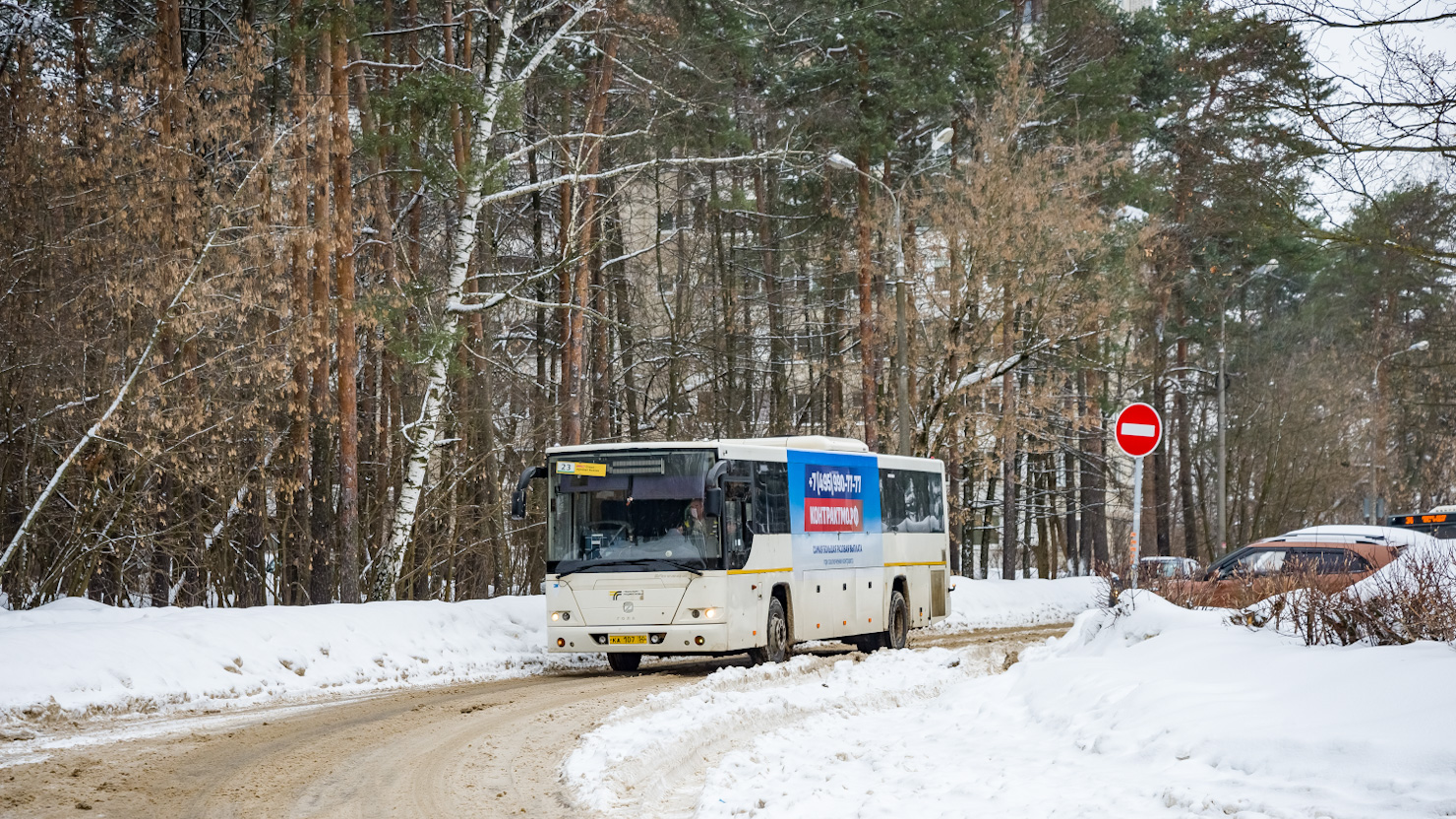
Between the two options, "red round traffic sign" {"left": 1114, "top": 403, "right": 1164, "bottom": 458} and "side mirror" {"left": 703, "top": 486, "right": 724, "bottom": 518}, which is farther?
"side mirror" {"left": 703, "top": 486, "right": 724, "bottom": 518}

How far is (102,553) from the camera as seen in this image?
19891mm

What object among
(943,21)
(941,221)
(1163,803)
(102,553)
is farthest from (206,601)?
(943,21)

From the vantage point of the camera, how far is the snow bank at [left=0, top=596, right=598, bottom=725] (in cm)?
1301

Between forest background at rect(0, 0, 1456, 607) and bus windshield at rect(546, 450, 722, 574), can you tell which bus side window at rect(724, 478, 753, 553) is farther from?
forest background at rect(0, 0, 1456, 607)

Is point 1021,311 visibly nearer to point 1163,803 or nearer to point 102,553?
point 102,553

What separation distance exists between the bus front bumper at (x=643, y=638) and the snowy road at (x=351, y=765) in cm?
247

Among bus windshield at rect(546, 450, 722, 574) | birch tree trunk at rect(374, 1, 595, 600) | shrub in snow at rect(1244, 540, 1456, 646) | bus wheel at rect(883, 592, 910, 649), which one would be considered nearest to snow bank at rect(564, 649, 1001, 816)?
bus windshield at rect(546, 450, 722, 574)

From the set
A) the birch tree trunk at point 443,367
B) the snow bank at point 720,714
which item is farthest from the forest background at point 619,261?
the snow bank at point 720,714

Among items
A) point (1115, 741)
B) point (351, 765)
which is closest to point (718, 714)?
point (351, 765)

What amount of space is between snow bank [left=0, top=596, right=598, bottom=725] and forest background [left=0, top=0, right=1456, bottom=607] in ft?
8.08

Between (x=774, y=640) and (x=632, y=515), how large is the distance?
107 inches

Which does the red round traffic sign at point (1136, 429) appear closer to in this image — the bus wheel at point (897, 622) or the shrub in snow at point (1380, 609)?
the shrub in snow at point (1380, 609)

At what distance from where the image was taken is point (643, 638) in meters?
17.5

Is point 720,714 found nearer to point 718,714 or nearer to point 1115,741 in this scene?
point 718,714
